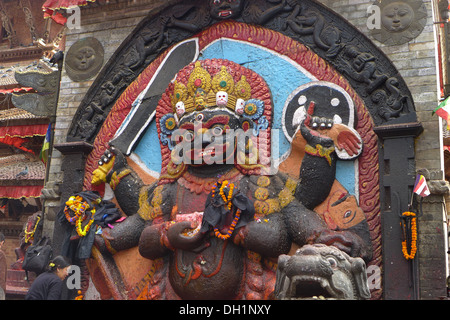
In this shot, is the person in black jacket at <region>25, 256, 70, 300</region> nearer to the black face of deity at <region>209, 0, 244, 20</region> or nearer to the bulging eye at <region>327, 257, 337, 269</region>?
the bulging eye at <region>327, 257, 337, 269</region>

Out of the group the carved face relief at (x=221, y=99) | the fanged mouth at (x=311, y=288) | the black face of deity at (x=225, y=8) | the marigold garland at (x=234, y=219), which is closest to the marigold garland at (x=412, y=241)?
the fanged mouth at (x=311, y=288)

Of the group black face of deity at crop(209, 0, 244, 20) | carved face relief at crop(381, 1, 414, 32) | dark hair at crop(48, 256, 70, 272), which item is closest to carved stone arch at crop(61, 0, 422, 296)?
black face of deity at crop(209, 0, 244, 20)

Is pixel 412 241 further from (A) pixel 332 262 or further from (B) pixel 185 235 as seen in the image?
(B) pixel 185 235

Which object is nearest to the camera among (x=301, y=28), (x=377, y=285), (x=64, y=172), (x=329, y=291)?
(x=329, y=291)

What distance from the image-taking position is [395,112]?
7602 millimetres

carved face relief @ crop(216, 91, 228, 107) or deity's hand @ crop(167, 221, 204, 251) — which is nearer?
deity's hand @ crop(167, 221, 204, 251)

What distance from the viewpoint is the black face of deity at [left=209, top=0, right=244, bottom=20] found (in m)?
9.10

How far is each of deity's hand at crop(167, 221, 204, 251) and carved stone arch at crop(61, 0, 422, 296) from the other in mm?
2475

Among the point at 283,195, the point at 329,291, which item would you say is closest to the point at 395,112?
the point at 283,195

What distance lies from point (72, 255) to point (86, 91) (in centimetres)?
311

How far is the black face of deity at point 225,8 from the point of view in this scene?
910 centimetres

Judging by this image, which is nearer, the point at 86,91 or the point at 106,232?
the point at 106,232

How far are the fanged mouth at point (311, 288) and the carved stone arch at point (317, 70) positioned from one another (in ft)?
4.77

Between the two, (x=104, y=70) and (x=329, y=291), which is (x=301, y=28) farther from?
(x=329, y=291)
